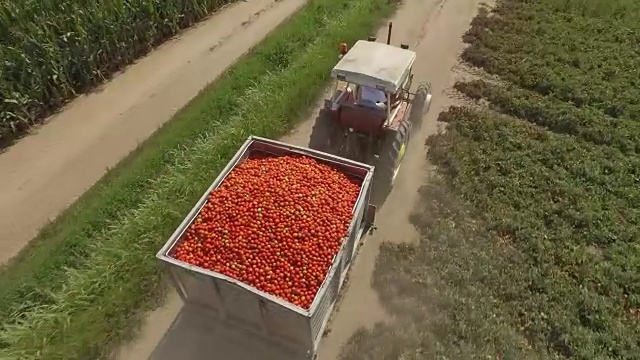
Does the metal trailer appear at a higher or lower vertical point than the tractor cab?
lower

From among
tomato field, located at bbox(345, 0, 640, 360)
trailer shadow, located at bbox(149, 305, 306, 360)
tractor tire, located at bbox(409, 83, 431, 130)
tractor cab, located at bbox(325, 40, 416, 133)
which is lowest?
trailer shadow, located at bbox(149, 305, 306, 360)

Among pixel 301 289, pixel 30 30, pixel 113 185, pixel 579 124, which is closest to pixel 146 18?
pixel 30 30

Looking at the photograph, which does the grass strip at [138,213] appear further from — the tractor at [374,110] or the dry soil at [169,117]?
the tractor at [374,110]

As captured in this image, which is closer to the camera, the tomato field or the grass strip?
the grass strip

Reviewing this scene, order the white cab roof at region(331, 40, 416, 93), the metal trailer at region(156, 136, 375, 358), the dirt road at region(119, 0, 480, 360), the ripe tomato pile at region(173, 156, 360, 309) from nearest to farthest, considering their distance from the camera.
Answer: the metal trailer at region(156, 136, 375, 358) → the ripe tomato pile at region(173, 156, 360, 309) → the dirt road at region(119, 0, 480, 360) → the white cab roof at region(331, 40, 416, 93)

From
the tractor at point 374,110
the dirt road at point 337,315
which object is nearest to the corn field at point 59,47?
the dirt road at point 337,315

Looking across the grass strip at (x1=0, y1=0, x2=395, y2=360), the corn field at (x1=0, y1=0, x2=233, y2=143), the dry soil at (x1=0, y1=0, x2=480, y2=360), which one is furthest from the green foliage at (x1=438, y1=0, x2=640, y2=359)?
the corn field at (x1=0, y1=0, x2=233, y2=143)

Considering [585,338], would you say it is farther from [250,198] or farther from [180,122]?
[180,122]

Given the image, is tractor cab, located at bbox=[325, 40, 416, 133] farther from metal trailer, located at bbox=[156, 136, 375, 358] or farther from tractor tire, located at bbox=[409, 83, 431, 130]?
metal trailer, located at bbox=[156, 136, 375, 358]

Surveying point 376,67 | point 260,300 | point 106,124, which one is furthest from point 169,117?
point 260,300
